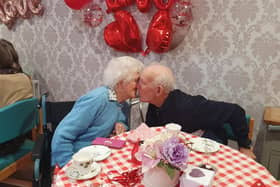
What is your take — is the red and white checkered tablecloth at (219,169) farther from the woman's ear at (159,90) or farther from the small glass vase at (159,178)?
the woman's ear at (159,90)

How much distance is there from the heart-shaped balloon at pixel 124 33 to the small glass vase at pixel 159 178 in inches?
55.4

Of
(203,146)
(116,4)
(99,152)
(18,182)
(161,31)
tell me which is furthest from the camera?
(18,182)

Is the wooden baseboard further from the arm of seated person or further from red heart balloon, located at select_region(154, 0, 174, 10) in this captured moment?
red heart balloon, located at select_region(154, 0, 174, 10)

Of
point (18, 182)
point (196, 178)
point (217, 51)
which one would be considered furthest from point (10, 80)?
point (196, 178)

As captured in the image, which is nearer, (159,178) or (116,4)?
(159,178)

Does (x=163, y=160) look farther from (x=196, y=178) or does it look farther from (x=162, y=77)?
(x=162, y=77)

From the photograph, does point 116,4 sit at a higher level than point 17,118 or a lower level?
higher

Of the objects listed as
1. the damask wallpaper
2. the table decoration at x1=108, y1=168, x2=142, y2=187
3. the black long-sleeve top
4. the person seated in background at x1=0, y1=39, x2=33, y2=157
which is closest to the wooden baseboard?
the person seated in background at x1=0, y1=39, x2=33, y2=157

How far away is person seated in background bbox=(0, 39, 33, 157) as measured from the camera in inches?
79.2

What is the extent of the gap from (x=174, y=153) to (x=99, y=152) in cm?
52

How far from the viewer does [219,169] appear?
1257mm

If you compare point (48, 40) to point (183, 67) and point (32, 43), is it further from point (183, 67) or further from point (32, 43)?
point (183, 67)

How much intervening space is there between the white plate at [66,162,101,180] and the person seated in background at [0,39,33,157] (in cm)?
98

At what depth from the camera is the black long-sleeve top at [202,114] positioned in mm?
1747
